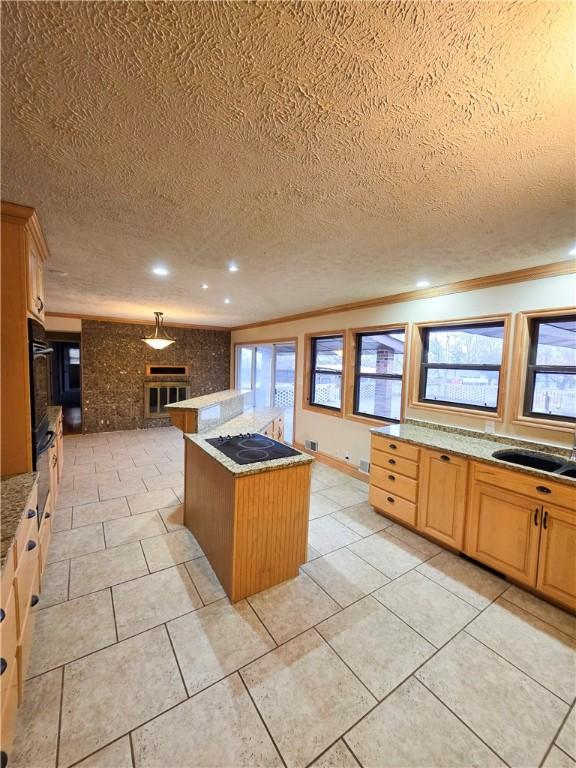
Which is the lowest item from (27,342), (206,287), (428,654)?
(428,654)

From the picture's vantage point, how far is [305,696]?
1459 millimetres

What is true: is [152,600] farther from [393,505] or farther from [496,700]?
[393,505]

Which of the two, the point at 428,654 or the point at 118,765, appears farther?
the point at 428,654

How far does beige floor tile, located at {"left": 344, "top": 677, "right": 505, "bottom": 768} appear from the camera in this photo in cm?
124

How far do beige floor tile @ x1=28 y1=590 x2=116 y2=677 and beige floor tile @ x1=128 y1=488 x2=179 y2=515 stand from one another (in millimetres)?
1226

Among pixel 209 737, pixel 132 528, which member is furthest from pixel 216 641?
pixel 132 528

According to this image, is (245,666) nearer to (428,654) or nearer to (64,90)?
(428,654)

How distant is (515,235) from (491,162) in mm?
937

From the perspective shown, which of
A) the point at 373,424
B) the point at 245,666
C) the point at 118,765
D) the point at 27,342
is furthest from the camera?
the point at 373,424

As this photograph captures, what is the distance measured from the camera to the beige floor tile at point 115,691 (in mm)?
1286

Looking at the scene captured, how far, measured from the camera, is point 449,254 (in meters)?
2.36

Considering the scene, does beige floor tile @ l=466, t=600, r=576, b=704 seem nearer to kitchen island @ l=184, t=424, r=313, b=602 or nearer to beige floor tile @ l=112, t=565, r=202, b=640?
kitchen island @ l=184, t=424, r=313, b=602

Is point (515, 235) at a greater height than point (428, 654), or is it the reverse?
point (515, 235)

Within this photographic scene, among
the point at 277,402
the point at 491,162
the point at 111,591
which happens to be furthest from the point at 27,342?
the point at 277,402
